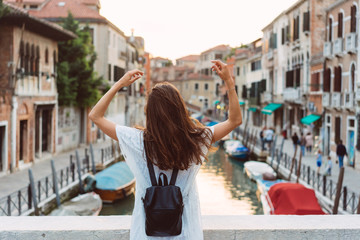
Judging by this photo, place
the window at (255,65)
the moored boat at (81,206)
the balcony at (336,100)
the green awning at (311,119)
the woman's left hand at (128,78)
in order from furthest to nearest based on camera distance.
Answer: the window at (255,65), the green awning at (311,119), the balcony at (336,100), the moored boat at (81,206), the woman's left hand at (128,78)

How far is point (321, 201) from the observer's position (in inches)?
539

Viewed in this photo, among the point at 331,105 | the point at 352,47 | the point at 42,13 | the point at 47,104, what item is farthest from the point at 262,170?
the point at 42,13

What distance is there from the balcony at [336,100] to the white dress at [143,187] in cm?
1958

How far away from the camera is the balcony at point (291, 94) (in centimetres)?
3004

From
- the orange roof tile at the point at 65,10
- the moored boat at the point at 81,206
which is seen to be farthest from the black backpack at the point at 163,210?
the orange roof tile at the point at 65,10

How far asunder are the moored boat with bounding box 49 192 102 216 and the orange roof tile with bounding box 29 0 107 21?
1970 cm

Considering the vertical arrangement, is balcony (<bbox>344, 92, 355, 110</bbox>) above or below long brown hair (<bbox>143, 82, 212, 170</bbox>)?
above

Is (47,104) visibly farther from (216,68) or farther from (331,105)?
(216,68)

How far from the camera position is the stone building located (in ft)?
56.5

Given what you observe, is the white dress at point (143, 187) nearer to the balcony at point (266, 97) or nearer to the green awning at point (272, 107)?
the green awning at point (272, 107)

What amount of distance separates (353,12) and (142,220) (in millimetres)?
19427

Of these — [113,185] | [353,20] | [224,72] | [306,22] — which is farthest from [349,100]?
[224,72]

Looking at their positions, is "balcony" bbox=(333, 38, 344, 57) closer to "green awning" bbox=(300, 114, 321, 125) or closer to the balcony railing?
the balcony railing

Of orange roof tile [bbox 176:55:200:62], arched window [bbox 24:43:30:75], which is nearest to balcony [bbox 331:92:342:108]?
arched window [bbox 24:43:30:75]
